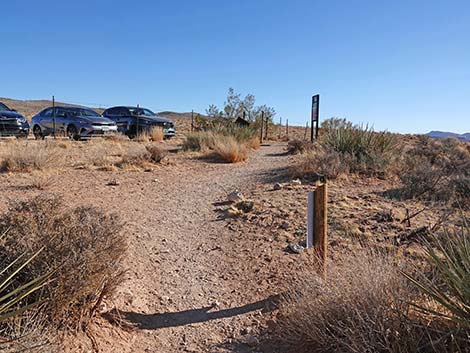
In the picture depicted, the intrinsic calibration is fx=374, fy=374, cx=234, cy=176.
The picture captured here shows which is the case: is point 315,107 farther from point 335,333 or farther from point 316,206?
point 335,333

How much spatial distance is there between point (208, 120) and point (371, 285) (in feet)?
74.0

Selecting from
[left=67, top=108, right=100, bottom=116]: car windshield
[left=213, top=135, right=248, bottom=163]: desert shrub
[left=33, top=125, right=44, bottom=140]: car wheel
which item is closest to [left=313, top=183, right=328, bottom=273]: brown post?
[left=213, top=135, right=248, bottom=163]: desert shrub

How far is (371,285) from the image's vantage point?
265cm

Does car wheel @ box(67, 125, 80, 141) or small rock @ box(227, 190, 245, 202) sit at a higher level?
car wheel @ box(67, 125, 80, 141)

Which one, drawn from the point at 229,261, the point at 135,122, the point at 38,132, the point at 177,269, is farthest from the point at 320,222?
the point at 38,132

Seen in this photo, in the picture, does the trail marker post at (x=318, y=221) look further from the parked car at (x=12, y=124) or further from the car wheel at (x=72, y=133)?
the car wheel at (x=72, y=133)

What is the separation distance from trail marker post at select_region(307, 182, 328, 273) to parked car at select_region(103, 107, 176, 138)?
16.3m

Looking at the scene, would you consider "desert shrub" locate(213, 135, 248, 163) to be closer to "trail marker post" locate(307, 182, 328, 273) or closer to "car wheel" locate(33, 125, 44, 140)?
"trail marker post" locate(307, 182, 328, 273)

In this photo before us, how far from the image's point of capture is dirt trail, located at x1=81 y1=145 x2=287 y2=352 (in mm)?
3068

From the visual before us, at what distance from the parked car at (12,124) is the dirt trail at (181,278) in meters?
10.0

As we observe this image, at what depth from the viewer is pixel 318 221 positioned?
354 centimetres

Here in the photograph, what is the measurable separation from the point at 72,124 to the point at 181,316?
49.6ft

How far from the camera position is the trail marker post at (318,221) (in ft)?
11.4

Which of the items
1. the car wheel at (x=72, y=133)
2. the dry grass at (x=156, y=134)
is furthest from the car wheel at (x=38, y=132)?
the dry grass at (x=156, y=134)
